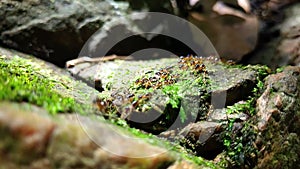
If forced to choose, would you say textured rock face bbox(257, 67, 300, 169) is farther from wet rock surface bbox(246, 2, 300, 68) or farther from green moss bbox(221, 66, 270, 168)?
wet rock surface bbox(246, 2, 300, 68)

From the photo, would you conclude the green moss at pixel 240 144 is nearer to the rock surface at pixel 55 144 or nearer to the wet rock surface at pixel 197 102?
the wet rock surface at pixel 197 102

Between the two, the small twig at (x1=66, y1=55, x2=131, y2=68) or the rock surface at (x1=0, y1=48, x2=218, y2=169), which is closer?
the rock surface at (x1=0, y1=48, x2=218, y2=169)

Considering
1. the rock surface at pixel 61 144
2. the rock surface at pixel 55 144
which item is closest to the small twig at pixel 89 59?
the rock surface at pixel 61 144

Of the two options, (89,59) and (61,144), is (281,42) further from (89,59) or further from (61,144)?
(61,144)

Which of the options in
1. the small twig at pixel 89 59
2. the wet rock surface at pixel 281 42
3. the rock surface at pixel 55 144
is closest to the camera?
the rock surface at pixel 55 144

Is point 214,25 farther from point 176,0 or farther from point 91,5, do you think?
point 91,5

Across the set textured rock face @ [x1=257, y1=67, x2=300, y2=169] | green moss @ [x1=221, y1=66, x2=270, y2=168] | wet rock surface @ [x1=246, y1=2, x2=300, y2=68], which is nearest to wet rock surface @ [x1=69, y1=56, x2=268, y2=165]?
green moss @ [x1=221, y1=66, x2=270, y2=168]

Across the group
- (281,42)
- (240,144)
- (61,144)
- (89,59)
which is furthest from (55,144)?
(281,42)

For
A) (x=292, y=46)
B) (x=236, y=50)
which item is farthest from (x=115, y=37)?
(x=292, y=46)
